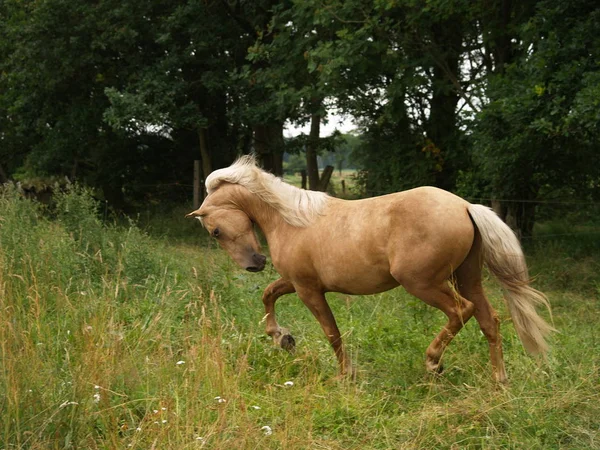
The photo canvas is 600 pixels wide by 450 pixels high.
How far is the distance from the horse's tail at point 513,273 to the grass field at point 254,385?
0.24m

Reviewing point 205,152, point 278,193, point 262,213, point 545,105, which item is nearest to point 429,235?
point 278,193

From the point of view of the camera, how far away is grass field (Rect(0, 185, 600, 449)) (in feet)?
12.3

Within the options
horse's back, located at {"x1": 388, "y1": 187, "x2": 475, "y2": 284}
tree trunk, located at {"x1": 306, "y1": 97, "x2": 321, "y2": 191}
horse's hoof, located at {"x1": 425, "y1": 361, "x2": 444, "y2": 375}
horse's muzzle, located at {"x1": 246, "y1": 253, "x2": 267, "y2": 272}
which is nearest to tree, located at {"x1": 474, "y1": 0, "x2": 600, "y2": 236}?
horse's back, located at {"x1": 388, "y1": 187, "x2": 475, "y2": 284}

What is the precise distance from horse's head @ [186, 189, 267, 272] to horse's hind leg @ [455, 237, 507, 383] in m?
1.56

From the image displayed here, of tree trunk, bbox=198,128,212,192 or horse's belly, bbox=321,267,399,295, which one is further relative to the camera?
tree trunk, bbox=198,128,212,192

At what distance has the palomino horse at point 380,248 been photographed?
4.80m

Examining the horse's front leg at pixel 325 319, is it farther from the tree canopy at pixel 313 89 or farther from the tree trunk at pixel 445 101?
the tree trunk at pixel 445 101

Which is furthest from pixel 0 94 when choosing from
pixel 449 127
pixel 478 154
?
pixel 478 154

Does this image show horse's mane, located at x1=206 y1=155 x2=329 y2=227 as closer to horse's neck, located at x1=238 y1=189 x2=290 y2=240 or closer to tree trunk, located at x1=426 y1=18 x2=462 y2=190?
horse's neck, located at x1=238 y1=189 x2=290 y2=240

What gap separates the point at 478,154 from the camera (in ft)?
35.4

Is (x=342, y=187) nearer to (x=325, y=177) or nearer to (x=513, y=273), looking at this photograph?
(x=325, y=177)

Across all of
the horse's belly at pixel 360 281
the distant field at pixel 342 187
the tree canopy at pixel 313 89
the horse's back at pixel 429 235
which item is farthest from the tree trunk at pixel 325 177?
the horse's back at pixel 429 235

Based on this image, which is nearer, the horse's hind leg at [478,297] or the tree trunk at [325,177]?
the horse's hind leg at [478,297]

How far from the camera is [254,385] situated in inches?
198
